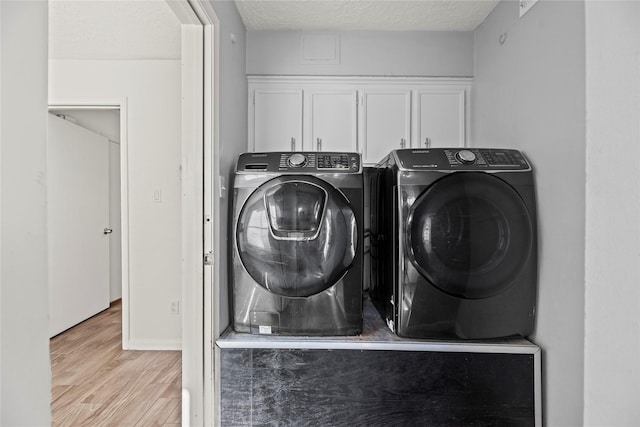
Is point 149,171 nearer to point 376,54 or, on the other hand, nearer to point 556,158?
point 376,54

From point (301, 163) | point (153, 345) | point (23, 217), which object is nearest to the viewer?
point (23, 217)

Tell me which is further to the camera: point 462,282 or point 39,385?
point 462,282

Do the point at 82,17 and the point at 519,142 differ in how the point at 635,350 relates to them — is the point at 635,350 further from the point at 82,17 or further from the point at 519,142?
the point at 82,17

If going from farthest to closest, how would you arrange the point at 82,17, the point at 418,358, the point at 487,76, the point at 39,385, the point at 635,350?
1. the point at 82,17
2. the point at 487,76
3. the point at 418,358
4. the point at 635,350
5. the point at 39,385

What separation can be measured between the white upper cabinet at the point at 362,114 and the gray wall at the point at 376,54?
5 centimetres

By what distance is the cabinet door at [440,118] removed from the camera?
7.73 ft

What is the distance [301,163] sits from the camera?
1.67 metres

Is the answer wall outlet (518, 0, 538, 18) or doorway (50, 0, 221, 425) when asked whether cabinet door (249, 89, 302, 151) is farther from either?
wall outlet (518, 0, 538, 18)

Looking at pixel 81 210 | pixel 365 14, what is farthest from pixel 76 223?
pixel 365 14

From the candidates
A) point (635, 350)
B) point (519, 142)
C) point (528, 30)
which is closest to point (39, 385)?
point (635, 350)

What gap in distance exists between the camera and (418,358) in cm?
154

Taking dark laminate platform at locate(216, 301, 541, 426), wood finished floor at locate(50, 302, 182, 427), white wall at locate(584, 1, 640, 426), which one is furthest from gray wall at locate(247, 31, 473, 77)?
wood finished floor at locate(50, 302, 182, 427)

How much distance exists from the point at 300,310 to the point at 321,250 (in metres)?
0.29

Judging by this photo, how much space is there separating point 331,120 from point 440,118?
71cm
